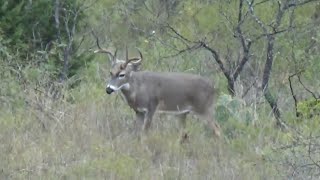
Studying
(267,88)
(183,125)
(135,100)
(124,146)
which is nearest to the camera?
(124,146)

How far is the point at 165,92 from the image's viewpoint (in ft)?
38.1

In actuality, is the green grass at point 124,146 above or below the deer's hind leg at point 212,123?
below

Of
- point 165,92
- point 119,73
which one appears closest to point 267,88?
point 165,92

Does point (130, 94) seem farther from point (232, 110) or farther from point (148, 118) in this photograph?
point (232, 110)

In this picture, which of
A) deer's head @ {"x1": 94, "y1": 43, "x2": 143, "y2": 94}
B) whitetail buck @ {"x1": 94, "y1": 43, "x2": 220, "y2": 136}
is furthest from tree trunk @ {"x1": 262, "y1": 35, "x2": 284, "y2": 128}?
deer's head @ {"x1": 94, "y1": 43, "x2": 143, "y2": 94}

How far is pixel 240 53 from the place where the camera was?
14.5 meters

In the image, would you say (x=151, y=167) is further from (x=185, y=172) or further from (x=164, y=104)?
(x=164, y=104)

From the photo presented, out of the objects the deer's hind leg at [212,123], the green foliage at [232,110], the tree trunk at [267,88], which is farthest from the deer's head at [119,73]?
the tree trunk at [267,88]

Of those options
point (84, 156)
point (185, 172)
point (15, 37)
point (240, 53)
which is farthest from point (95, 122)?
point (240, 53)

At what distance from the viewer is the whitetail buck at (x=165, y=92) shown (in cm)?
1152

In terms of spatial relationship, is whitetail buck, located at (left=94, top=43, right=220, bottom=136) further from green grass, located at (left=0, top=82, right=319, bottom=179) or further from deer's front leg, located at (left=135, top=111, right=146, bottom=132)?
green grass, located at (left=0, top=82, right=319, bottom=179)

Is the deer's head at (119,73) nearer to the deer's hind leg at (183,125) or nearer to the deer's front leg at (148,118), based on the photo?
the deer's front leg at (148,118)

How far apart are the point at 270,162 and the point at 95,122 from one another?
2375 mm

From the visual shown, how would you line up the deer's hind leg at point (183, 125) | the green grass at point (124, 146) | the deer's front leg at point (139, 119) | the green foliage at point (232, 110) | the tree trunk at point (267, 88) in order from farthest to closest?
the tree trunk at point (267, 88) < the green foliage at point (232, 110) < the deer's front leg at point (139, 119) < the deer's hind leg at point (183, 125) < the green grass at point (124, 146)
